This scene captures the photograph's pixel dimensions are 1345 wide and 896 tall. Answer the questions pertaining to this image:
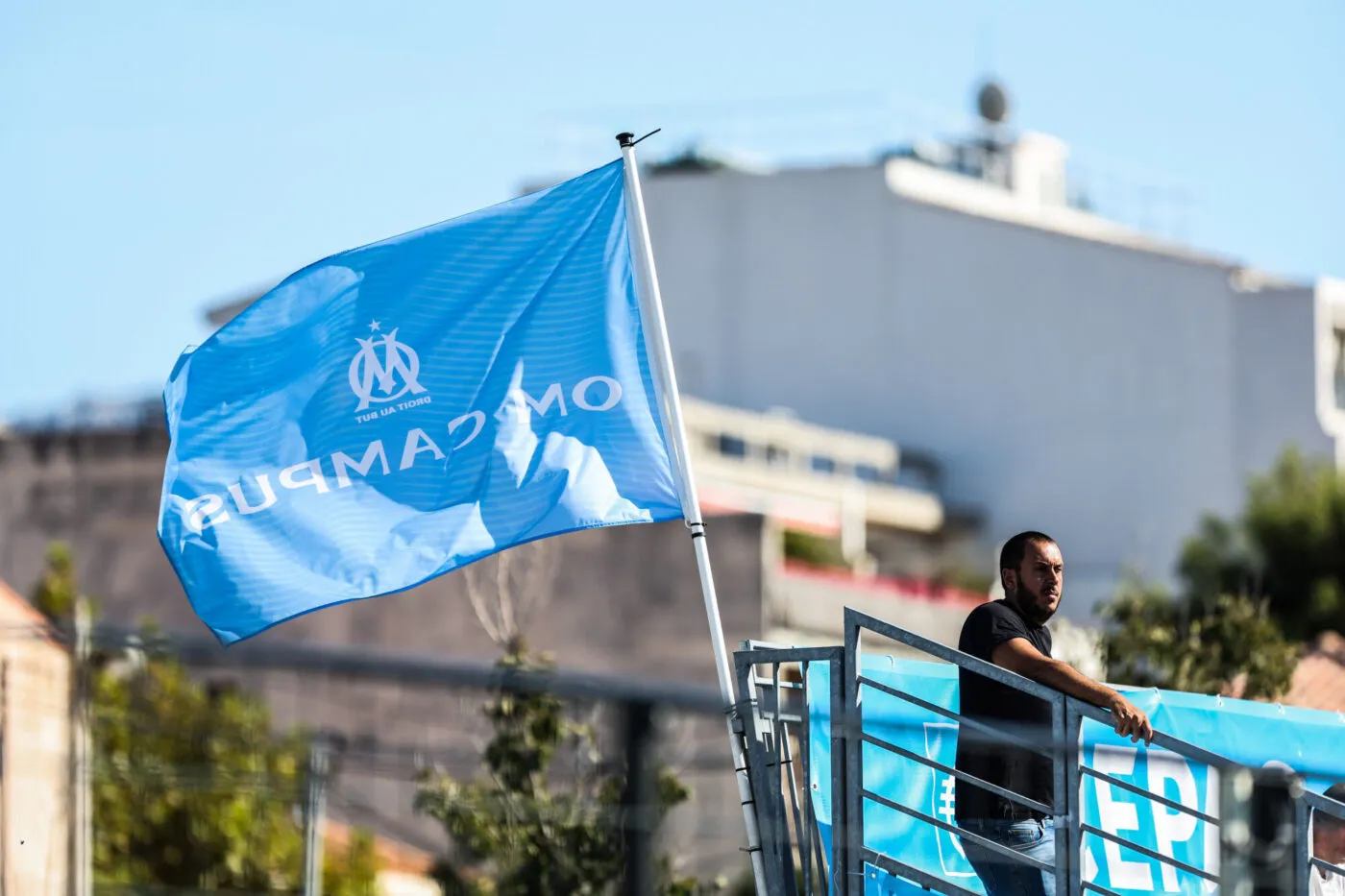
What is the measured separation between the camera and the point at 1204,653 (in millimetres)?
15180

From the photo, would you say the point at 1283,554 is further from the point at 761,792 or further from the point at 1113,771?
the point at 761,792

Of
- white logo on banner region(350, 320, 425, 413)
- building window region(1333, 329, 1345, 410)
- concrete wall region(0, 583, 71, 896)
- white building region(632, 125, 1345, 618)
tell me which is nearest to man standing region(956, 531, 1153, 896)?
white logo on banner region(350, 320, 425, 413)

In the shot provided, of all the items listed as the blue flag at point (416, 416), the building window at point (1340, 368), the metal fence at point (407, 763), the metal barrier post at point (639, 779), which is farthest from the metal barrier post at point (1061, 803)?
the building window at point (1340, 368)

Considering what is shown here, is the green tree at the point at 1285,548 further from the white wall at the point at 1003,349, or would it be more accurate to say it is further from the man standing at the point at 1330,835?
the man standing at the point at 1330,835

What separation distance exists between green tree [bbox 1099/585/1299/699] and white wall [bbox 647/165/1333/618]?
22922 mm

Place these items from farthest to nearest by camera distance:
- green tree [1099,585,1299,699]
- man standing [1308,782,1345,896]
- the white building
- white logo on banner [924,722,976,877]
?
the white building, green tree [1099,585,1299,699], man standing [1308,782,1345,896], white logo on banner [924,722,976,877]

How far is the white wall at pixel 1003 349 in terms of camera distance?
38531 millimetres

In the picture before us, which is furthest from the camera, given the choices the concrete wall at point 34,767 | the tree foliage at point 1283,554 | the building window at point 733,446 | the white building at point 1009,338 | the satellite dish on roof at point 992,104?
the satellite dish on roof at point 992,104

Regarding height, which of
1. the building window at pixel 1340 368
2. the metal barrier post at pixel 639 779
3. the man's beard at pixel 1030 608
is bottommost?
the metal barrier post at pixel 639 779

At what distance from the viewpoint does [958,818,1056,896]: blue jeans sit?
7363mm

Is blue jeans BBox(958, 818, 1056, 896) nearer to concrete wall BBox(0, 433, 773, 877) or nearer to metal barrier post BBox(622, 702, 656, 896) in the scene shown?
metal barrier post BBox(622, 702, 656, 896)

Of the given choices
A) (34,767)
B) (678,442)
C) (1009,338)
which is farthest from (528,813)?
(1009,338)

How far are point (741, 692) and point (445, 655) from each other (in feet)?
58.7

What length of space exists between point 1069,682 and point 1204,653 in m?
8.60
